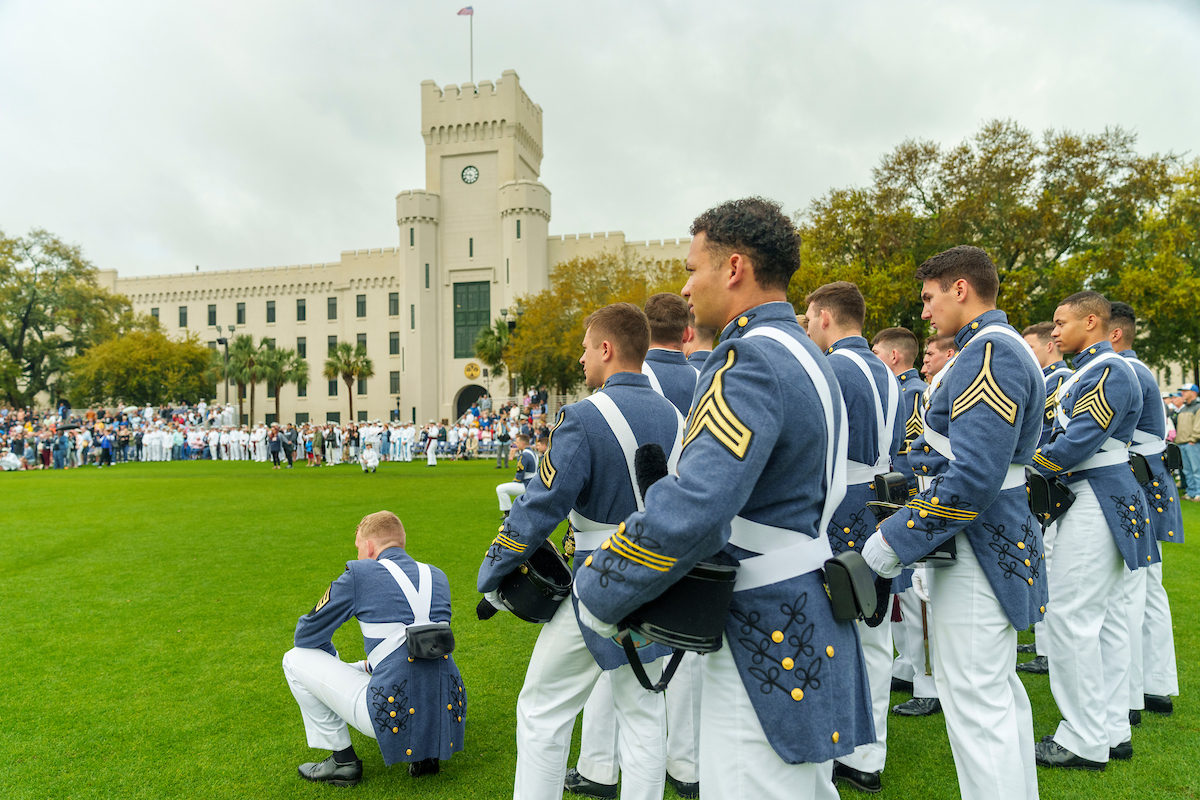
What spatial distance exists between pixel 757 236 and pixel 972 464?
136cm

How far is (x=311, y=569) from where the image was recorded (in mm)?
8758

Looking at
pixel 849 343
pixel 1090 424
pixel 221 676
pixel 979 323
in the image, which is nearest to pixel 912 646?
pixel 1090 424

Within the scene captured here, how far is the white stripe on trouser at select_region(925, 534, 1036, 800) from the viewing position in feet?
9.17

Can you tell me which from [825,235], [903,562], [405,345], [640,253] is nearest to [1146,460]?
[903,562]

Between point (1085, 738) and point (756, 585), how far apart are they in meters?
3.11

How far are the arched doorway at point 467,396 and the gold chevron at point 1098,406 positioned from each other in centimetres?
5650

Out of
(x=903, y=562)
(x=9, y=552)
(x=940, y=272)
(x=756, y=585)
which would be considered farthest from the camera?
(x=9, y=552)

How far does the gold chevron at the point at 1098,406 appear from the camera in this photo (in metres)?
4.03

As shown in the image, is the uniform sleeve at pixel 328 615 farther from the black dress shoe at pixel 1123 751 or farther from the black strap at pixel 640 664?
the black dress shoe at pixel 1123 751

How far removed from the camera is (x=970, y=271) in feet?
10.8

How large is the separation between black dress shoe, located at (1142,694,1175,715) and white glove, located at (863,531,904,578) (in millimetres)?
3228

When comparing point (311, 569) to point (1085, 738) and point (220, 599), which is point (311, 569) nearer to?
point (220, 599)

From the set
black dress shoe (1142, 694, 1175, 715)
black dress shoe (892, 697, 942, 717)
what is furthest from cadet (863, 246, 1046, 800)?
black dress shoe (1142, 694, 1175, 715)

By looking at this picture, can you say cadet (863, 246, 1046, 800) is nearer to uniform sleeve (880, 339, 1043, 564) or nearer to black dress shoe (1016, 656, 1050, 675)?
uniform sleeve (880, 339, 1043, 564)
